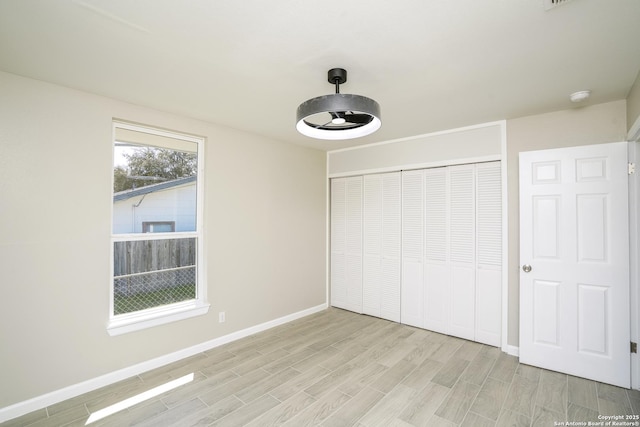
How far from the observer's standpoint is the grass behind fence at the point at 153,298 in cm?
283

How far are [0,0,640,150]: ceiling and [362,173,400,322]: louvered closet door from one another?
1620 mm

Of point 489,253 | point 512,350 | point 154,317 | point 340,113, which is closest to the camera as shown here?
point 340,113

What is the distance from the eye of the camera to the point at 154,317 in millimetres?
2928

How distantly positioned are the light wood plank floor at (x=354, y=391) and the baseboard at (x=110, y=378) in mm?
66

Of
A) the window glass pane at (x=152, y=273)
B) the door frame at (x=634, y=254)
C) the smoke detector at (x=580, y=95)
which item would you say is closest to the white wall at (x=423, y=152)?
the smoke detector at (x=580, y=95)

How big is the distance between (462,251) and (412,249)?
2.08 feet

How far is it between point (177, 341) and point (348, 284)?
252 centimetres

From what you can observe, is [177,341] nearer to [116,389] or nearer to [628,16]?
[116,389]

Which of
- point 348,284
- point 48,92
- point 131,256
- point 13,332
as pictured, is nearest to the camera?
point 13,332

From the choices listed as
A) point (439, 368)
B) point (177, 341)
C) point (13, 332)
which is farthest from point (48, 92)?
point (439, 368)

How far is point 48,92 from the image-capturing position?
2385mm

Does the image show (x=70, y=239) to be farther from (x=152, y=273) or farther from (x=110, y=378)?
(x=110, y=378)

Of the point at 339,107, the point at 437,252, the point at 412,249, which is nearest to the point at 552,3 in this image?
the point at 339,107

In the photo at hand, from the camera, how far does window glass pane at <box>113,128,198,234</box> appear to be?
112 inches
